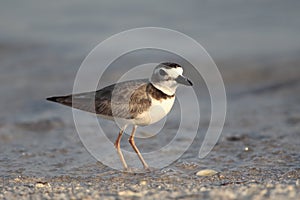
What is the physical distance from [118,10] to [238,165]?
38.1 feet

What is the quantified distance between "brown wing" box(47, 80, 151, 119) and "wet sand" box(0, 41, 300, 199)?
901 millimetres

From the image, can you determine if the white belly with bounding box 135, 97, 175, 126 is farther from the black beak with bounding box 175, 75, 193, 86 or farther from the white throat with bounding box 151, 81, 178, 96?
the black beak with bounding box 175, 75, 193, 86

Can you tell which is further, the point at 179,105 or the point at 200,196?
the point at 179,105

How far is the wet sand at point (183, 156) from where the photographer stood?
605 cm

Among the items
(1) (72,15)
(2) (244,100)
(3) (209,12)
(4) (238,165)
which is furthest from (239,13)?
(4) (238,165)

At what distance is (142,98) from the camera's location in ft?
23.9

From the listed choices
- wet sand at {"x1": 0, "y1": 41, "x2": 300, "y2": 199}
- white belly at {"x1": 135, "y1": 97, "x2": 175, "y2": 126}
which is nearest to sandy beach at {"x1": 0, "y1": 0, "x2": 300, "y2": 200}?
wet sand at {"x1": 0, "y1": 41, "x2": 300, "y2": 199}

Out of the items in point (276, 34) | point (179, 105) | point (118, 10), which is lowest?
point (179, 105)

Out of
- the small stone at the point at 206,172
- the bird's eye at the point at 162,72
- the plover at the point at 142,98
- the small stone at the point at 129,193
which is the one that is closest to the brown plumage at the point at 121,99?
the plover at the point at 142,98

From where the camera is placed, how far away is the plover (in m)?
7.23

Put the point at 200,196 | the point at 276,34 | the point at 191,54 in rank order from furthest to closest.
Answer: the point at 276,34 → the point at 191,54 → the point at 200,196

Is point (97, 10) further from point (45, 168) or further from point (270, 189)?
point (270, 189)

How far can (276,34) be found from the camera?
16.4m

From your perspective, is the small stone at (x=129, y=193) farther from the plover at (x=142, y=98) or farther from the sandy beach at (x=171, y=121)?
the plover at (x=142, y=98)
